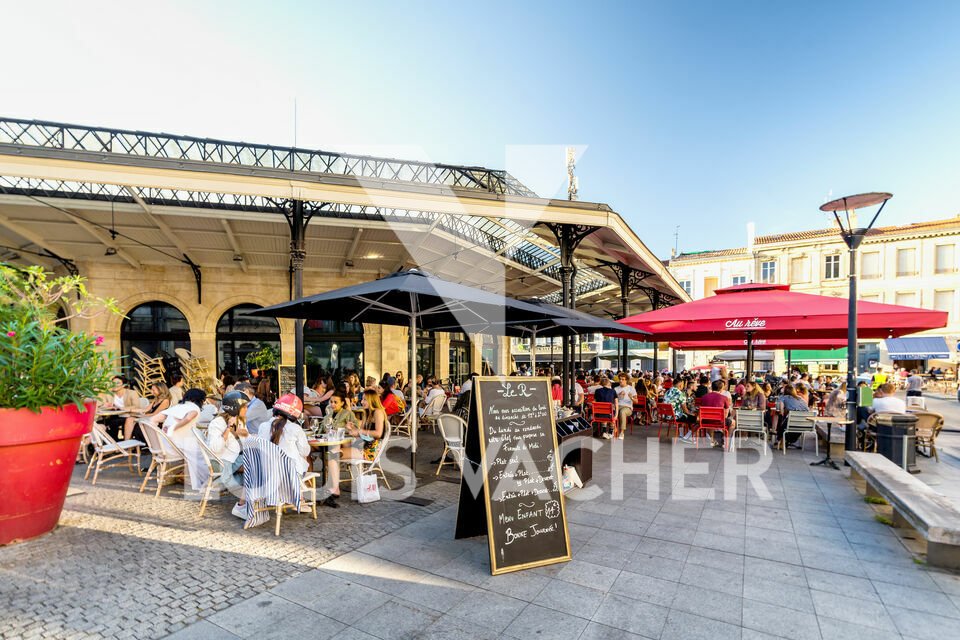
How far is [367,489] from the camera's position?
17.0 ft

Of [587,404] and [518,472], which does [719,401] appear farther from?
[518,472]

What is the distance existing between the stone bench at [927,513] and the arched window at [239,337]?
1411 centimetres

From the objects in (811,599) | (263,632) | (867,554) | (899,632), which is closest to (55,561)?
(263,632)

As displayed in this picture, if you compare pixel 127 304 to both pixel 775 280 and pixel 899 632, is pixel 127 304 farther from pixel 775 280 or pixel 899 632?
pixel 775 280

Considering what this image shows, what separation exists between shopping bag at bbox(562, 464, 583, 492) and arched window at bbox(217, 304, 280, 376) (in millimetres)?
11510

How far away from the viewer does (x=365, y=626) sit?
2.78 meters

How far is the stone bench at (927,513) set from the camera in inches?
131

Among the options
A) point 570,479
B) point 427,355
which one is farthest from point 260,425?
point 427,355

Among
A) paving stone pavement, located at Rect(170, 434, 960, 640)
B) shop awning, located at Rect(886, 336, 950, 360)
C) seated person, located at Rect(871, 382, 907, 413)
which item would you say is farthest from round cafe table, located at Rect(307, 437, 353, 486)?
shop awning, located at Rect(886, 336, 950, 360)

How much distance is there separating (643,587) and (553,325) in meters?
4.78

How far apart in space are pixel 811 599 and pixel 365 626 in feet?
9.49

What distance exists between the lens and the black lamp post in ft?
20.1

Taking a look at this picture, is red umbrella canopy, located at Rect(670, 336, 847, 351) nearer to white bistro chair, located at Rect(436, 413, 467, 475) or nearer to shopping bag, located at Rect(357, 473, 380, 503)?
white bistro chair, located at Rect(436, 413, 467, 475)

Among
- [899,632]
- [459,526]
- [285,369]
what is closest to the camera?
[899,632]
